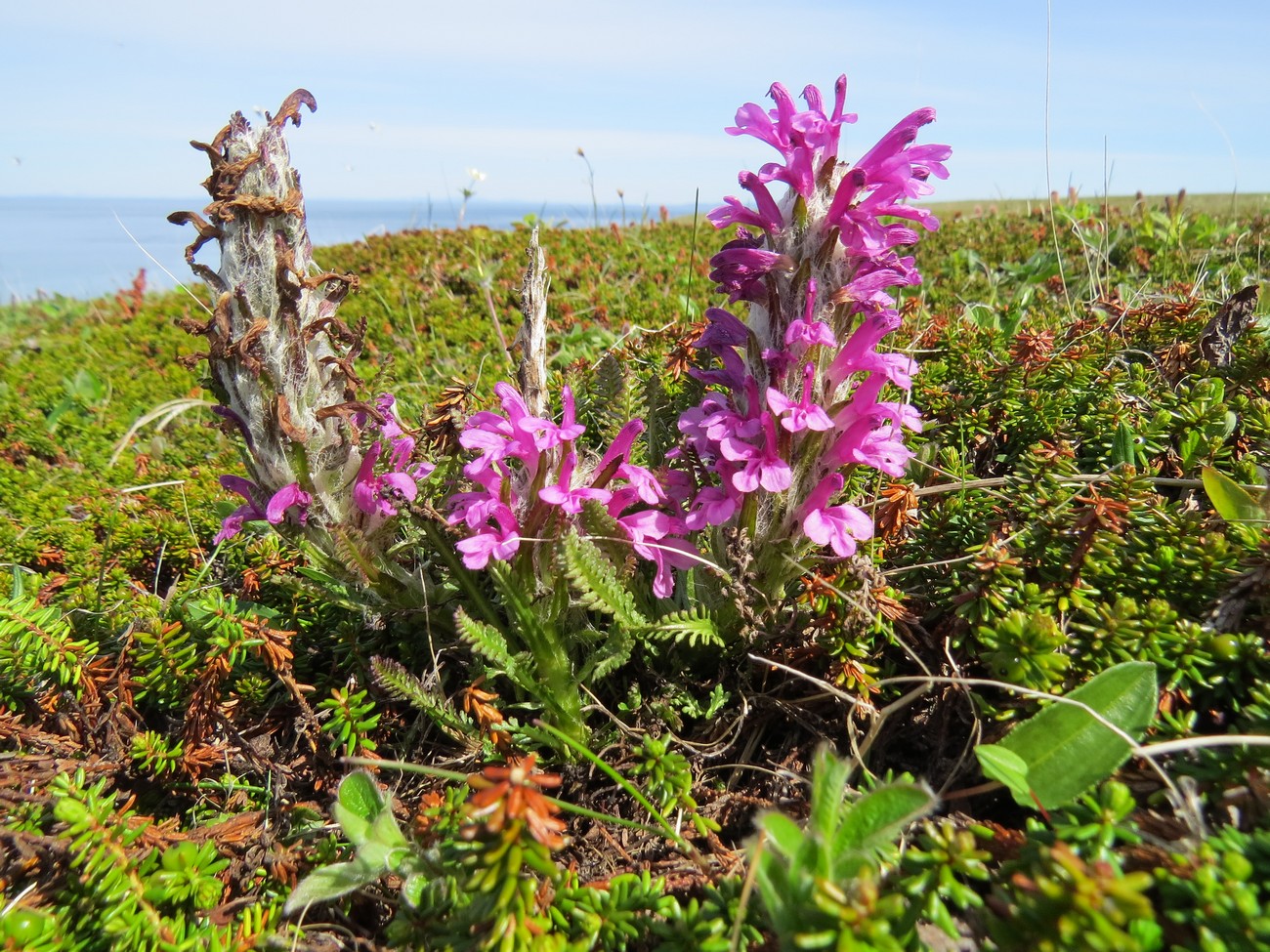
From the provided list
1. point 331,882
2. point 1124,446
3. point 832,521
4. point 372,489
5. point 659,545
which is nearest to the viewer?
point 331,882

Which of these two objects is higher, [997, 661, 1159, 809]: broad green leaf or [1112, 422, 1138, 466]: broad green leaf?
[1112, 422, 1138, 466]: broad green leaf

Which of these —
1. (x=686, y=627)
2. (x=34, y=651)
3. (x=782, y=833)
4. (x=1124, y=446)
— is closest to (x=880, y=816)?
(x=782, y=833)

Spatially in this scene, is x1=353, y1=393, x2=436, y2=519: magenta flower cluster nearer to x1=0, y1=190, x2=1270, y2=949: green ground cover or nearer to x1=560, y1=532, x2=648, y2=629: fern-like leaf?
x1=0, y1=190, x2=1270, y2=949: green ground cover

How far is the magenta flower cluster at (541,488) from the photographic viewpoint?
204cm

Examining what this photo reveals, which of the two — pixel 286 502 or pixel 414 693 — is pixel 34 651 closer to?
pixel 286 502

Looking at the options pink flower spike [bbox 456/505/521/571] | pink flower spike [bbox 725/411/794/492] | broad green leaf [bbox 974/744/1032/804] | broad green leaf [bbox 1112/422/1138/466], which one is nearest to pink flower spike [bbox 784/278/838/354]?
pink flower spike [bbox 725/411/794/492]

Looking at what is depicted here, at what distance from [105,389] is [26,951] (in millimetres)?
5493

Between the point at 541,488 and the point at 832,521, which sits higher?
the point at 541,488

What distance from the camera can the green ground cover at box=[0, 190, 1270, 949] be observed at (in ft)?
4.68

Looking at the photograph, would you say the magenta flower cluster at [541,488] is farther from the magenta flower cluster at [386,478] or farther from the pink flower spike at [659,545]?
the magenta flower cluster at [386,478]

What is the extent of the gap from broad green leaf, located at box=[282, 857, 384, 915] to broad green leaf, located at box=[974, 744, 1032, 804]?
1398 millimetres

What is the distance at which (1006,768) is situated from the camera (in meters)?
1.66

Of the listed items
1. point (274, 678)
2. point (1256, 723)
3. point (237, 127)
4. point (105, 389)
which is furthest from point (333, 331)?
point (105, 389)

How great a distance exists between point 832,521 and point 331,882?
1.57 metres
